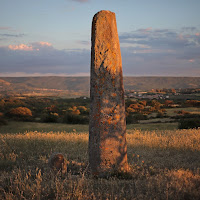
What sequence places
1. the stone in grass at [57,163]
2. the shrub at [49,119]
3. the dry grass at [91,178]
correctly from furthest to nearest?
the shrub at [49,119]
the stone in grass at [57,163]
the dry grass at [91,178]

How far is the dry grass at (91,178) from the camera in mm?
4512

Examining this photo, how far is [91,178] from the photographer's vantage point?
230 inches

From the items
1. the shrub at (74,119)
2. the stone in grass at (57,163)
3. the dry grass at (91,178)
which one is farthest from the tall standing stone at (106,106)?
the shrub at (74,119)

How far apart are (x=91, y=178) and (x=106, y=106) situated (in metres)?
1.88

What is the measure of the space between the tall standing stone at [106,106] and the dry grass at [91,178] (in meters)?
0.51

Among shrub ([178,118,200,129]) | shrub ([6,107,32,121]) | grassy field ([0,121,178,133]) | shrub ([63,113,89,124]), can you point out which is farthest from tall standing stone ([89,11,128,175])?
shrub ([6,107,32,121])

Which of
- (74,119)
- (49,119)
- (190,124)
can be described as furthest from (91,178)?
(49,119)

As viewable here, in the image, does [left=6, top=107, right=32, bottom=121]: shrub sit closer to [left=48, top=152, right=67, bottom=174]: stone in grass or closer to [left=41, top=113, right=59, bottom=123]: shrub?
[left=41, top=113, right=59, bottom=123]: shrub

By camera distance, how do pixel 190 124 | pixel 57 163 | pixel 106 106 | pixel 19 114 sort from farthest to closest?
pixel 19 114
pixel 190 124
pixel 57 163
pixel 106 106

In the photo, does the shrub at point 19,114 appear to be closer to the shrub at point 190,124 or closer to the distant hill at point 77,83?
the shrub at point 190,124

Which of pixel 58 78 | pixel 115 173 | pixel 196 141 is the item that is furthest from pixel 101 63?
pixel 58 78

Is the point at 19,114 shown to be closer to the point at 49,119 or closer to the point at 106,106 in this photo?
the point at 49,119

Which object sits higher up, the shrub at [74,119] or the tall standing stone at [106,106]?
the tall standing stone at [106,106]

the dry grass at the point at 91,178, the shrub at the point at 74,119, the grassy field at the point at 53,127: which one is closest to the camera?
the dry grass at the point at 91,178
